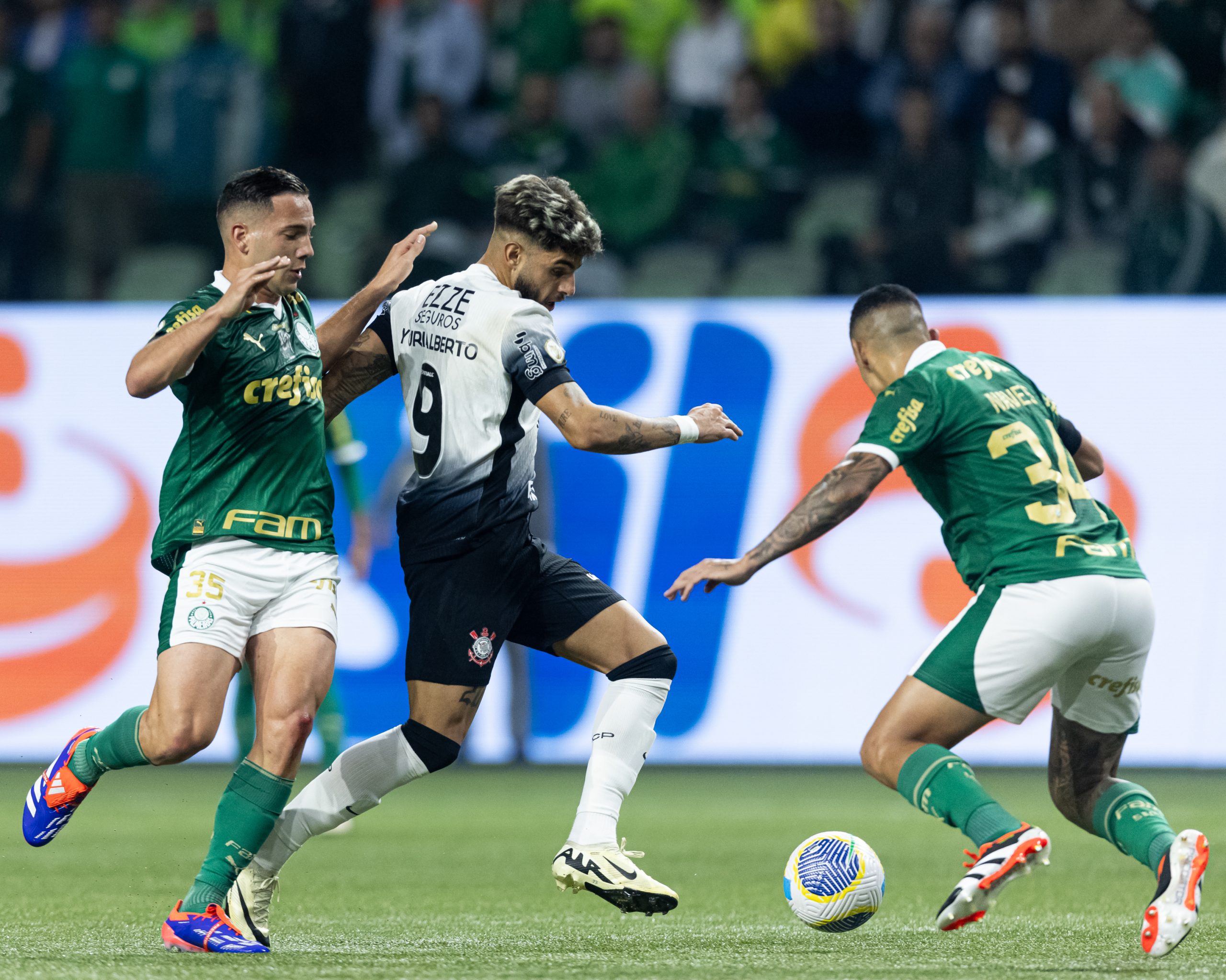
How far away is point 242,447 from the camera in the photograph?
5.07 m

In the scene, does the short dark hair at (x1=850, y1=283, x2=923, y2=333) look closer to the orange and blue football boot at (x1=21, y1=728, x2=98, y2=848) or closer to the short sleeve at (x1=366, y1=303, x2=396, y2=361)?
the short sleeve at (x1=366, y1=303, x2=396, y2=361)

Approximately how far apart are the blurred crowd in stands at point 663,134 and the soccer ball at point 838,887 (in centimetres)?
742

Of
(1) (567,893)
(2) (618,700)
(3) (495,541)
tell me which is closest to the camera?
(3) (495,541)

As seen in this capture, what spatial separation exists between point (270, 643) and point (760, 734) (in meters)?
5.89

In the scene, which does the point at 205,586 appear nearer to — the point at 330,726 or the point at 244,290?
the point at 244,290

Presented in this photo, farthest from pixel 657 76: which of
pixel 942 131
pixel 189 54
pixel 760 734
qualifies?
pixel 760 734

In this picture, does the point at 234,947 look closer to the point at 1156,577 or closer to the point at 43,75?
the point at 1156,577

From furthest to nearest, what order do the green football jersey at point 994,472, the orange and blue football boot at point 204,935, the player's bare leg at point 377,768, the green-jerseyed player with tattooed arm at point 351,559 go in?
the green-jerseyed player with tattooed arm at point 351,559, the player's bare leg at point 377,768, the green football jersey at point 994,472, the orange and blue football boot at point 204,935

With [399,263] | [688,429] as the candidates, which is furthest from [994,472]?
[399,263]

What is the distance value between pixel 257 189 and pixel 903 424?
6.71 feet

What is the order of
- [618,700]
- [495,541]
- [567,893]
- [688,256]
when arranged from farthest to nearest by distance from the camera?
[688,256] → [567,893] → [618,700] → [495,541]

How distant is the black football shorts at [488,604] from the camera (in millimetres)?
5191

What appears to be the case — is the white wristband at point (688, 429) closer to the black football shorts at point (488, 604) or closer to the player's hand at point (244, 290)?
the black football shorts at point (488, 604)

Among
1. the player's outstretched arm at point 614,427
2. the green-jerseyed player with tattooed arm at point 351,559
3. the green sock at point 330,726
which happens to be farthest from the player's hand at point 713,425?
the green sock at point 330,726
